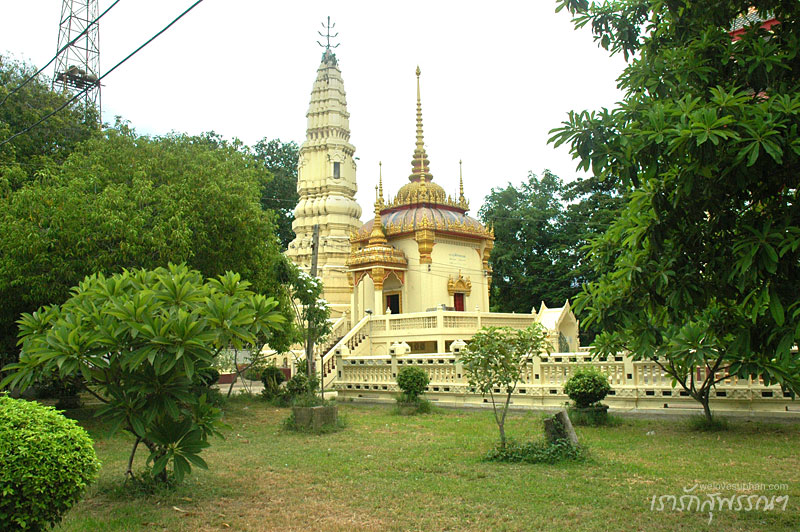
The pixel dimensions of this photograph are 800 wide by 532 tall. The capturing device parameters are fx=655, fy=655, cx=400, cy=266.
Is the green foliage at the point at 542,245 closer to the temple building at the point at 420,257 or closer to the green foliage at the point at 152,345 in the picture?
the temple building at the point at 420,257

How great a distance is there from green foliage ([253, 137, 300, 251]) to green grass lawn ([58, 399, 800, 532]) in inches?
1406

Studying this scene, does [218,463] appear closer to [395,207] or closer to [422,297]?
[422,297]

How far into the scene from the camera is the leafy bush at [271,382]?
18.6 m

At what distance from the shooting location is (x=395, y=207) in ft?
102

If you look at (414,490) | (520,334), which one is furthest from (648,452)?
(414,490)

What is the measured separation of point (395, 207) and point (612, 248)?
24.8 m

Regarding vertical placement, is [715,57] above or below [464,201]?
below

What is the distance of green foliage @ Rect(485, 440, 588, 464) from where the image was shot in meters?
8.70

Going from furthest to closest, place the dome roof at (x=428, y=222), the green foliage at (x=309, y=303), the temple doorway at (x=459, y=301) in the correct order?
the temple doorway at (x=459, y=301), the dome roof at (x=428, y=222), the green foliage at (x=309, y=303)

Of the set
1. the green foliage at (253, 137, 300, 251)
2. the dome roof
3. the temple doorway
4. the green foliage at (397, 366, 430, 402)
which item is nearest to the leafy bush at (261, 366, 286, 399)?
the green foliage at (397, 366, 430, 402)

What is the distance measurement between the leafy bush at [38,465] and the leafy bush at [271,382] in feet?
42.9

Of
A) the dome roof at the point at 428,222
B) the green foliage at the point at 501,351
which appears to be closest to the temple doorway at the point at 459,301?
the dome roof at the point at 428,222

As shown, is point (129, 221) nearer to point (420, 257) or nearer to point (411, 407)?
point (411, 407)

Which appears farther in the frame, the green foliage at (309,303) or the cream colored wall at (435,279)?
the cream colored wall at (435,279)
